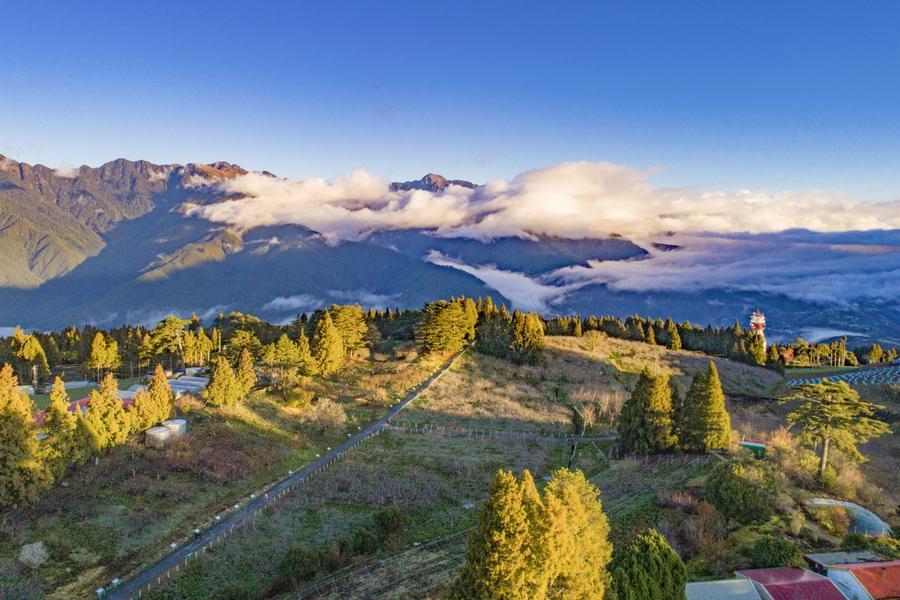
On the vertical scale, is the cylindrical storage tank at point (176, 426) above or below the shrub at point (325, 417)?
above

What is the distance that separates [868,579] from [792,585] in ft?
11.3

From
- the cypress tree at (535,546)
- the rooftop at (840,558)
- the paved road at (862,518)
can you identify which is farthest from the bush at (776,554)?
the cypress tree at (535,546)

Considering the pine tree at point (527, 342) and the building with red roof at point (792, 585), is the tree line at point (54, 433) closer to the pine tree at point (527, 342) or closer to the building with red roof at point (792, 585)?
the building with red roof at point (792, 585)

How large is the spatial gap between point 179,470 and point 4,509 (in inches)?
419

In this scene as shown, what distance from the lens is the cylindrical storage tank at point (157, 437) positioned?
145ft

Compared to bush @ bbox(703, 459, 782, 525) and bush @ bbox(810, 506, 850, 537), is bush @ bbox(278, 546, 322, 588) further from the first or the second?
bush @ bbox(810, 506, 850, 537)

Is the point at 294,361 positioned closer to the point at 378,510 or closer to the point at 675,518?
the point at 378,510

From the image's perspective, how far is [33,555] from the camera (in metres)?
28.8

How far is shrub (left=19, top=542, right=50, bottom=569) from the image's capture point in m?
28.4

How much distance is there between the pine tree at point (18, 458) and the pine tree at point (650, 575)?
3604 centimetres

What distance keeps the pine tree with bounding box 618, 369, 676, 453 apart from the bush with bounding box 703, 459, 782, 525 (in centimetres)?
1518

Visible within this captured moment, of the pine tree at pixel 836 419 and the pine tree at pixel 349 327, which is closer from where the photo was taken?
the pine tree at pixel 836 419

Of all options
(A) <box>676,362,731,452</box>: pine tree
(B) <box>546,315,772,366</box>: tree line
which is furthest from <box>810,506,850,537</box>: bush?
(B) <box>546,315,772,366</box>: tree line

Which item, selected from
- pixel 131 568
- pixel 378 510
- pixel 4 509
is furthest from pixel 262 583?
pixel 4 509
